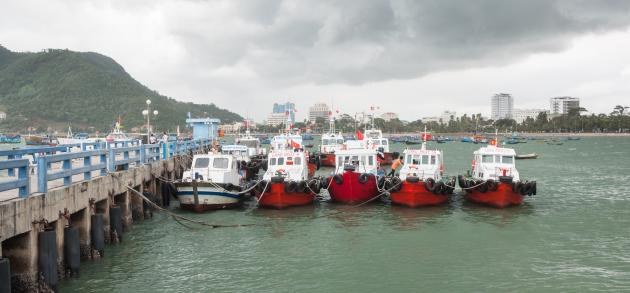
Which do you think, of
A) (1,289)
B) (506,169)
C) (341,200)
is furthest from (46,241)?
(506,169)

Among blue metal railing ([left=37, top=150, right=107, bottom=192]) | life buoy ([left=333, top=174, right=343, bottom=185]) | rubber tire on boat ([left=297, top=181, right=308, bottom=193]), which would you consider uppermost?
blue metal railing ([left=37, top=150, right=107, bottom=192])

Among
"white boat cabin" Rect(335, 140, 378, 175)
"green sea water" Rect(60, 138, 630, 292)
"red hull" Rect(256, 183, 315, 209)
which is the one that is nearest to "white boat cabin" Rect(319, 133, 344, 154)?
"white boat cabin" Rect(335, 140, 378, 175)

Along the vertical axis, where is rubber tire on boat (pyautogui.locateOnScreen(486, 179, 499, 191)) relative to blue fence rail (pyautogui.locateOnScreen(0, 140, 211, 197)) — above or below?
below

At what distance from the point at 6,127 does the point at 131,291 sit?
639 ft

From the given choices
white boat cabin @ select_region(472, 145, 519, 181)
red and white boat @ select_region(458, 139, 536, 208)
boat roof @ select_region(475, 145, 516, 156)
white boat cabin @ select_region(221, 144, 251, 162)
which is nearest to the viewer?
red and white boat @ select_region(458, 139, 536, 208)

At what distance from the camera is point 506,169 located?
27.7 meters

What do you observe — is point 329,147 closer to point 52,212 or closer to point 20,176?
point 52,212

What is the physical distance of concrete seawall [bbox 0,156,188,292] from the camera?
1155 centimetres

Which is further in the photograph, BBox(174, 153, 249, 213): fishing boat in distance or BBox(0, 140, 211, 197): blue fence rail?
BBox(174, 153, 249, 213): fishing boat in distance

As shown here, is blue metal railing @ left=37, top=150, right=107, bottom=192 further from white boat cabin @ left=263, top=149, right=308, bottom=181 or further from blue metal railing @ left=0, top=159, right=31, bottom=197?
white boat cabin @ left=263, top=149, right=308, bottom=181

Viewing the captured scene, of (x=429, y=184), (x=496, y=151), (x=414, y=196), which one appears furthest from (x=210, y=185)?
(x=496, y=151)

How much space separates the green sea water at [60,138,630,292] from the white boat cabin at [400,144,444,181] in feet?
6.83

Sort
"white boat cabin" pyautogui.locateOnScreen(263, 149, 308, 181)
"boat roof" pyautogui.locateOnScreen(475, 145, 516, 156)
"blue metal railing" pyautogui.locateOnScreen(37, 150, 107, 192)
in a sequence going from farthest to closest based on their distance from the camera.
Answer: "boat roof" pyautogui.locateOnScreen(475, 145, 516, 156), "white boat cabin" pyautogui.locateOnScreen(263, 149, 308, 181), "blue metal railing" pyautogui.locateOnScreen(37, 150, 107, 192)

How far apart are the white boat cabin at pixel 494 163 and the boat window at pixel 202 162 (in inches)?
588
